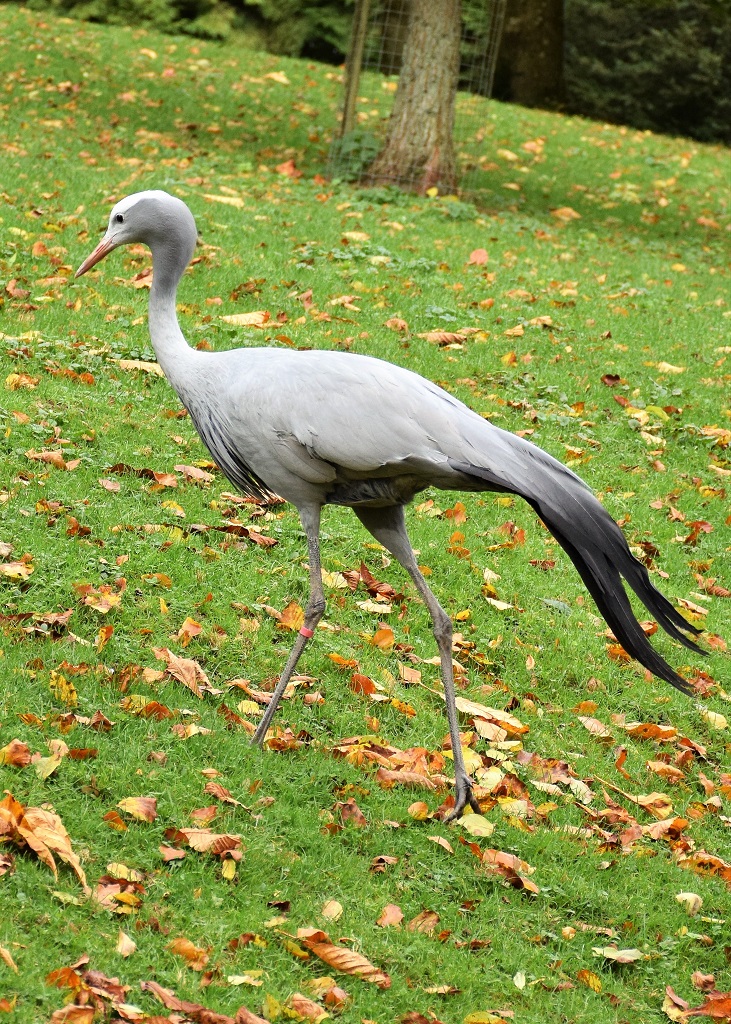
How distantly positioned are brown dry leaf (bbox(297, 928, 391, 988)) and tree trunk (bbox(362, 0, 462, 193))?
1062cm

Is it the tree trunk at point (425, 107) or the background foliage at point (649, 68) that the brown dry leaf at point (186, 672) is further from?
the background foliage at point (649, 68)

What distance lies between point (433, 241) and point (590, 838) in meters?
7.67

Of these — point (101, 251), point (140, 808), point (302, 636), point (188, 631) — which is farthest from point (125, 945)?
point (101, 251)

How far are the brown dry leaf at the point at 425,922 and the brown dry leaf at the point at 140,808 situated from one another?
938 mm

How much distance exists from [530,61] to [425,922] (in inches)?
800

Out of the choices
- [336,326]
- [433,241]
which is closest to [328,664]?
[336,326]

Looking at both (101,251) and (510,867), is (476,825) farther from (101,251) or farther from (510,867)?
(101,251)

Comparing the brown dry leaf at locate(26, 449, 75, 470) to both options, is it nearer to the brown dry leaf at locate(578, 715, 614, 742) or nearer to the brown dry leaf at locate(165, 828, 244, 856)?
the brown dry leaf at locate(165, 828, 244, 856)

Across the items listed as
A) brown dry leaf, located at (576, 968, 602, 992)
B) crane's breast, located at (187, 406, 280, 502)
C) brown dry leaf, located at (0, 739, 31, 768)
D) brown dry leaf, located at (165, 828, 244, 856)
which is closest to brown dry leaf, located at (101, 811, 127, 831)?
brown dry leaf, located at (165, 828, 244, 856)

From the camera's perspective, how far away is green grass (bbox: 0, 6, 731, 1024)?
12.8 feet

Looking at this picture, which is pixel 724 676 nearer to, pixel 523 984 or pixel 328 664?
pixel 328 664

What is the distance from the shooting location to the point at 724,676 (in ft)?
19.8

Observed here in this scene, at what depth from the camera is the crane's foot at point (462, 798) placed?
4.61 metres

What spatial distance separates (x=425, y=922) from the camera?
406 centimetres
